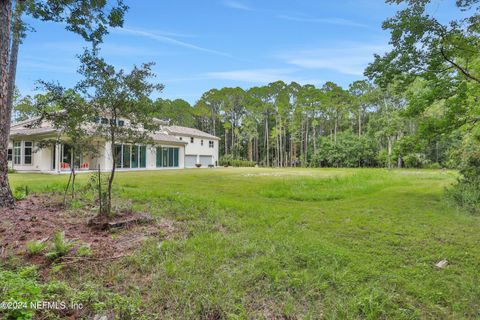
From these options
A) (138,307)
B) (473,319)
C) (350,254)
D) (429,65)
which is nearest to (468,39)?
(429,65)

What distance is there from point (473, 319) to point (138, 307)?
9.82 ft

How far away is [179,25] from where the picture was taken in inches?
399

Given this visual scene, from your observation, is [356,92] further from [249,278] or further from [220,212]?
[249,278]

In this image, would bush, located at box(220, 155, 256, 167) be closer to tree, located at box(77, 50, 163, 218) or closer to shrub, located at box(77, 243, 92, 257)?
tree, located at box(77, 50, 163, 218)

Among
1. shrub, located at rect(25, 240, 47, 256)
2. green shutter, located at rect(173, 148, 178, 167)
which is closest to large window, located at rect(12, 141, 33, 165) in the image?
green shutter, located at rect(173, 148, 178, 167)

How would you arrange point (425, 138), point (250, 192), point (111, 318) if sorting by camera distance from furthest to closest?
point (250, 192) → point (425, 138) → point (111, 318)

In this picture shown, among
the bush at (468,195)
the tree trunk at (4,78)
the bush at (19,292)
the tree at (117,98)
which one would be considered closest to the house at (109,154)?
the tree at (117,98)

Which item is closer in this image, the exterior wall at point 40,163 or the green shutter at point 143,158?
the exterior wall at point 40,163

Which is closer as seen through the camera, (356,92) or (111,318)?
(111,318)

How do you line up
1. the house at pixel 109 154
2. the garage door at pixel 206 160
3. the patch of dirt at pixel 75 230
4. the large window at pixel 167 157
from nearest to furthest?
the patch of dirt at pixel 75 230
the house at pixel 109 154
the large window at pixel 167 157
the garage door at pixel 206 160

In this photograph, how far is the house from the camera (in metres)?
15.8

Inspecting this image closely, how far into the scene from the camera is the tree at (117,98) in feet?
15.9

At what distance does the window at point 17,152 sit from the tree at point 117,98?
1640 cm

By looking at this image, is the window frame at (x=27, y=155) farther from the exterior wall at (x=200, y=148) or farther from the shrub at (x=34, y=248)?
the shrub at (x=34, y=248)
